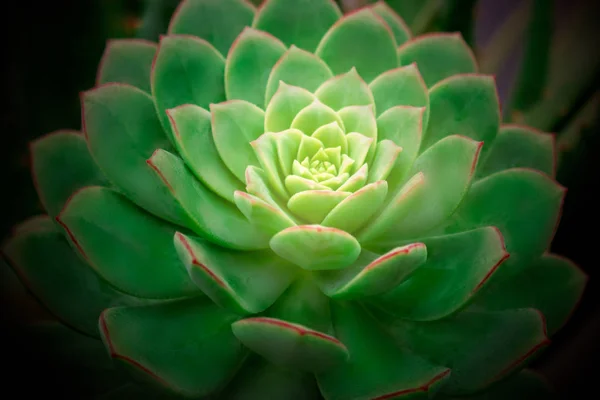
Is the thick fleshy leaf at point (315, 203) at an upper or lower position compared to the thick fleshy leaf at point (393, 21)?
lower

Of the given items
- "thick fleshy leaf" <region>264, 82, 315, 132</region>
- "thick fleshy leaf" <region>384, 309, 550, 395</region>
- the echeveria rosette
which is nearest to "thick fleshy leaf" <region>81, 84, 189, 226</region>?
the echeveria rosette

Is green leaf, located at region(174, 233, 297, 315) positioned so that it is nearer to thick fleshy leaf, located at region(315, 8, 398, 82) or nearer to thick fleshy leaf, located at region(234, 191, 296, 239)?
thick fleshy leaf, located at region(234, 191, 296, 239)


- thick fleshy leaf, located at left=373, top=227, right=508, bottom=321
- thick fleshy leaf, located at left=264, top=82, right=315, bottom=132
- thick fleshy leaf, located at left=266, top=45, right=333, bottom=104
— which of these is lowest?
thick fleshy leaf, located at left=373, top=227, right=508, bottom=321

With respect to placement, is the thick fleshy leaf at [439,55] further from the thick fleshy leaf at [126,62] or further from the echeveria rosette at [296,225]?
the thick fleshy leaf at [126,62]

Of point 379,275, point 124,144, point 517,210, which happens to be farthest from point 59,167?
point 517,210

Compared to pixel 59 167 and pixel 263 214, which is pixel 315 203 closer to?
pixel 263 214

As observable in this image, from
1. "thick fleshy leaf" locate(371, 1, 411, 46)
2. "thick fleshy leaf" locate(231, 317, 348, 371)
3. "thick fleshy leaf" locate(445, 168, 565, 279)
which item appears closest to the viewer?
"thick fleshy leaf" locate(231, 317, 348, 371)

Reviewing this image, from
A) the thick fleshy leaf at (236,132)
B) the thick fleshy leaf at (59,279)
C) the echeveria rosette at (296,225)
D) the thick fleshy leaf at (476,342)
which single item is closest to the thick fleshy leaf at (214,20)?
the echeveria rosette at (296,225)
